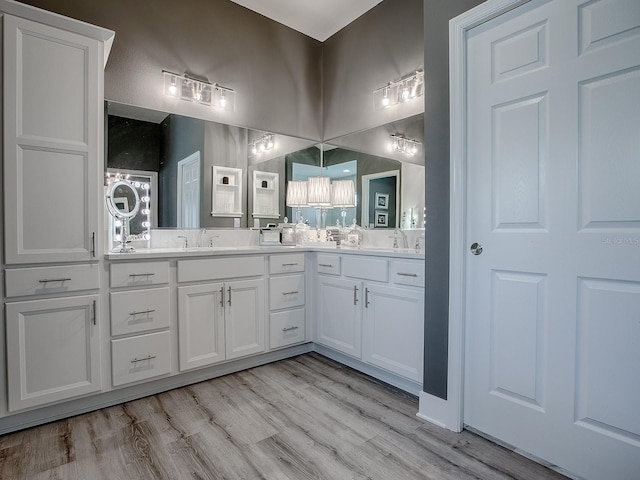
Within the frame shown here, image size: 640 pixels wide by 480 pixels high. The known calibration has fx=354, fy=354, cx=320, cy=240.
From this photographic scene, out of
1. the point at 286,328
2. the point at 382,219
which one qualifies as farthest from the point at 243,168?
the point at 286,328

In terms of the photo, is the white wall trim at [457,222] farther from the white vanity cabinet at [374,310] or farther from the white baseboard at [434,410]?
the white vanity cabinet at [374,310]

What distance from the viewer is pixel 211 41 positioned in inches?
118

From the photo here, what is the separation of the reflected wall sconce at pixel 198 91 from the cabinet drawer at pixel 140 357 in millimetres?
1873

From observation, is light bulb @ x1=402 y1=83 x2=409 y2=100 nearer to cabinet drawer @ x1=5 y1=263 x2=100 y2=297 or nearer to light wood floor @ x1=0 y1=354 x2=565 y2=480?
light wood floor @ x1=0 y1=354 x2=565 y2=480

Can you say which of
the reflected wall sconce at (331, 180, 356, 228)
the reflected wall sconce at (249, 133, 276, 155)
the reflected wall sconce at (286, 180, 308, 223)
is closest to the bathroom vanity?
the reflected wall sconce at (331, 180, 356, 228)

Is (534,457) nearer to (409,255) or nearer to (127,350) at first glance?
(409,255)

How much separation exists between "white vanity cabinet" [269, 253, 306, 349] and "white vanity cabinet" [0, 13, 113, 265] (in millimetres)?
1258

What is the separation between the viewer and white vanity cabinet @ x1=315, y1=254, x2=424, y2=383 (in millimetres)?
2197

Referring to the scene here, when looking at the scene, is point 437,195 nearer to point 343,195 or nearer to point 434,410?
point 434,410

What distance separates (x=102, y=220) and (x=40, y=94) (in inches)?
28.0

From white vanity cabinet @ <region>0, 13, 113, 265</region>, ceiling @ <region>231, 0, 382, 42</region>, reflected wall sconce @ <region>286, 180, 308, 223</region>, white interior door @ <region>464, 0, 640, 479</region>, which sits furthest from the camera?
reflected wall sconce @ <region>286, 180, 308, 223</region>

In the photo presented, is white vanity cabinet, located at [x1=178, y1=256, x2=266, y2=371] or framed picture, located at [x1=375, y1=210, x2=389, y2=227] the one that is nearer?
white vanity cabinet, located at [x1=178, y1=256, x2=266, y2=371]

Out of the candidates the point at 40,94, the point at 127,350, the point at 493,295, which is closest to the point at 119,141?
the point at 40,94

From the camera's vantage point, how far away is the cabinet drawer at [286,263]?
2.80 meters
